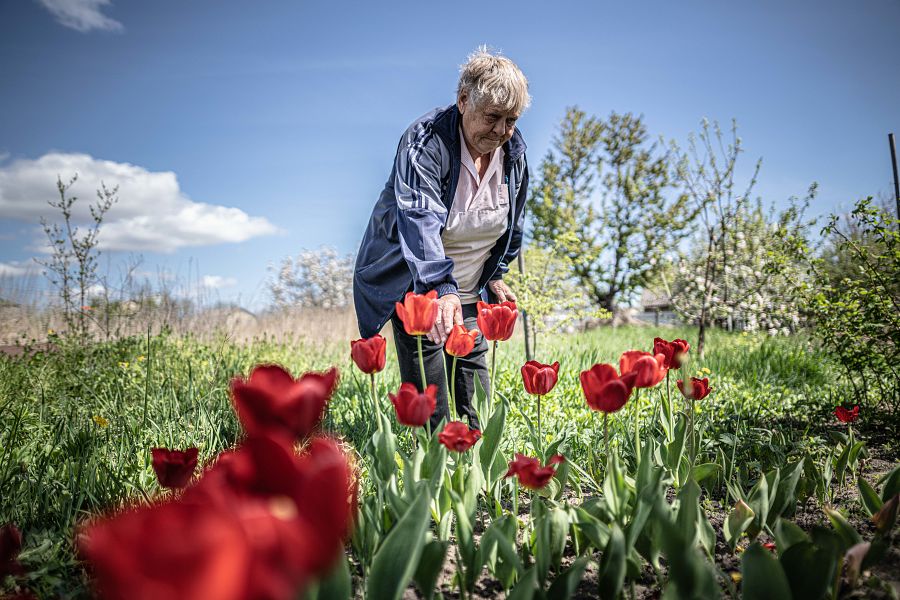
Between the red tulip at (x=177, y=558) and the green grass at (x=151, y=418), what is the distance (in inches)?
47.2

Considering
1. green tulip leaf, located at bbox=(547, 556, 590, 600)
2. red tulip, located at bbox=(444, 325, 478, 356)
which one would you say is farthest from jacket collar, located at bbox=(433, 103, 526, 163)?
green tulip leaf, located at bbox=(547, 556, 590, 600)

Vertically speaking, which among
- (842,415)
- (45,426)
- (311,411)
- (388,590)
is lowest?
(45,426)

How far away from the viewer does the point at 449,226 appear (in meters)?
2.44

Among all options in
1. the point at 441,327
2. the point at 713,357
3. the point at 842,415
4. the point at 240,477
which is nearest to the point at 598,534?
the point at 441,327

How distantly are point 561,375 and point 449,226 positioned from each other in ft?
7.75

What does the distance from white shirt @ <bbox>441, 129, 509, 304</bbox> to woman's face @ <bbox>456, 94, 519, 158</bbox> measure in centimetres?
9

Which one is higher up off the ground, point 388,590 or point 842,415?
point 842,415

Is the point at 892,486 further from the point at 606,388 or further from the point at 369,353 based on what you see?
the point at 369,353

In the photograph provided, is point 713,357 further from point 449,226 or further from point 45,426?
point 45,426

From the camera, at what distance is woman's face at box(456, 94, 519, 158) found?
2.20 meters

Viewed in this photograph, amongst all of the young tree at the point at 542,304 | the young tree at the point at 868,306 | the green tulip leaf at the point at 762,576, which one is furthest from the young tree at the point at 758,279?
the green tulip leaf at the point at 762,576

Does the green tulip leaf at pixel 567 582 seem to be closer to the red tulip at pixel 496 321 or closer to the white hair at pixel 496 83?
the red tulip at pixel 496 321

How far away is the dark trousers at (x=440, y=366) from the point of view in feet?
7.77

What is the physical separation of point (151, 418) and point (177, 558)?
Result: 3.06 metres
